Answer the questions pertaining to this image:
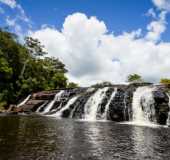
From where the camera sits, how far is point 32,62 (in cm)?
6475

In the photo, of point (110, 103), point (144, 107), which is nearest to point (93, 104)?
point (110, 103)

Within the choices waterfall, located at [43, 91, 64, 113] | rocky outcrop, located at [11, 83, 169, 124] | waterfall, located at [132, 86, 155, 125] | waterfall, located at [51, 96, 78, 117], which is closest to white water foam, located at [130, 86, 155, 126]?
waterfall, located at [132, 86, 155, 125]

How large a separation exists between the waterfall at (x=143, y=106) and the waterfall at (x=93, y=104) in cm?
418

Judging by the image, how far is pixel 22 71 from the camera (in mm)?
60250

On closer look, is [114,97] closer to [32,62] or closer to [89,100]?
[89,100]

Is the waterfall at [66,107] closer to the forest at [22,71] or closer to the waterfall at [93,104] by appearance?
the waterfall at [93,104]

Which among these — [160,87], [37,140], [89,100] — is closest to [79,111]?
[89,100]

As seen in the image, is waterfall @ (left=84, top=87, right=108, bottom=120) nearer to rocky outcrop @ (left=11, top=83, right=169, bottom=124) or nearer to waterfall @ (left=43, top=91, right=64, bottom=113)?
rocky outcrop @ (left=11, top=83, right=169, bottom=124)

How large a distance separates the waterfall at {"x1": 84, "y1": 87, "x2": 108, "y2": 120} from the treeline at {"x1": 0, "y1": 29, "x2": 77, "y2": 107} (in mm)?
16788

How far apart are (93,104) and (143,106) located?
20.7ft

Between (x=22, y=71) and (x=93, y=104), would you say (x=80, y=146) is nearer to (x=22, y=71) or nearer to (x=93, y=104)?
(x=93, y=104)

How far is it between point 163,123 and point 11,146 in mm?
17894

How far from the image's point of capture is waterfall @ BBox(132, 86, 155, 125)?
30.4 metres

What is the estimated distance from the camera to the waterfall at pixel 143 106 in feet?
99.8
